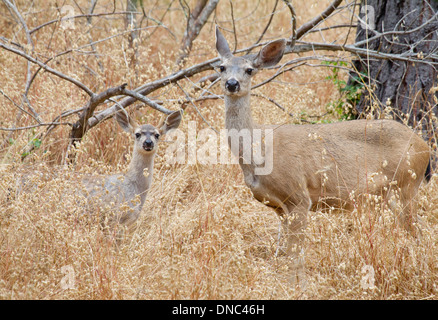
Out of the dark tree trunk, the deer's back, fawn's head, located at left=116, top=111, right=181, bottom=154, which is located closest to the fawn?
fawn's head, located at left=116, top=111, right=181, bottom=154

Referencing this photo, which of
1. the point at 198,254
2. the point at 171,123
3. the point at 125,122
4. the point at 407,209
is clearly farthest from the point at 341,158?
the point at 125,122

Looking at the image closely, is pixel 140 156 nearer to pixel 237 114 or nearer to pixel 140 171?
pixel 140 171

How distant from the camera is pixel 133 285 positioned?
12.0 ft

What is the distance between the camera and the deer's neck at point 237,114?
4609mm

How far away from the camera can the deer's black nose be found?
4.52 metres

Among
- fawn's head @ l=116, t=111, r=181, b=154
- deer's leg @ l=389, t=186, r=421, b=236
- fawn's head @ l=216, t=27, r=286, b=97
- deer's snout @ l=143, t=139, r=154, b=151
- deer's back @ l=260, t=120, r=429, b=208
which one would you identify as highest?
fawn's head @ l=216, t=27, r=286, b=97

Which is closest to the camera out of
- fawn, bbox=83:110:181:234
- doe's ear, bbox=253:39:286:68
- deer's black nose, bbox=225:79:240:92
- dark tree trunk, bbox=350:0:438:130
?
deer's black nose, bbox=225:79:240:92

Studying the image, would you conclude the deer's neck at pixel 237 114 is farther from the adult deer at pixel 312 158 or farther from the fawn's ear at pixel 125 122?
the fawn's ear at pixel 125 122

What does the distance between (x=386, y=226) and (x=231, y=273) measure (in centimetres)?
121

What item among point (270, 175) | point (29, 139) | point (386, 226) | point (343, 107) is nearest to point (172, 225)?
point (270, 175)

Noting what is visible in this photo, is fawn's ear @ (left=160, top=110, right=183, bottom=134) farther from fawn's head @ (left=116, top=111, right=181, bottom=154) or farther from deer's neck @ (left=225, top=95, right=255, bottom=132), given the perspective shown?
deer's neck @ (left=225, top=95, right=255, bottom=132)

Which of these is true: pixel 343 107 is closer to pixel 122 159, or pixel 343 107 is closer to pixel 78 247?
pixel 122 159

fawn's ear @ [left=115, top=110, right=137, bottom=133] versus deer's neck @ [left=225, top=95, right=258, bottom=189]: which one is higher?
fawn's ear @ [left=115, top=110, right=137, bottom=133]

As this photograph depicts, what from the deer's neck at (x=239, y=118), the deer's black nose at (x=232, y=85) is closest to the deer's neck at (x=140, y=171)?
the deer's neck at (x=239, y=118)
